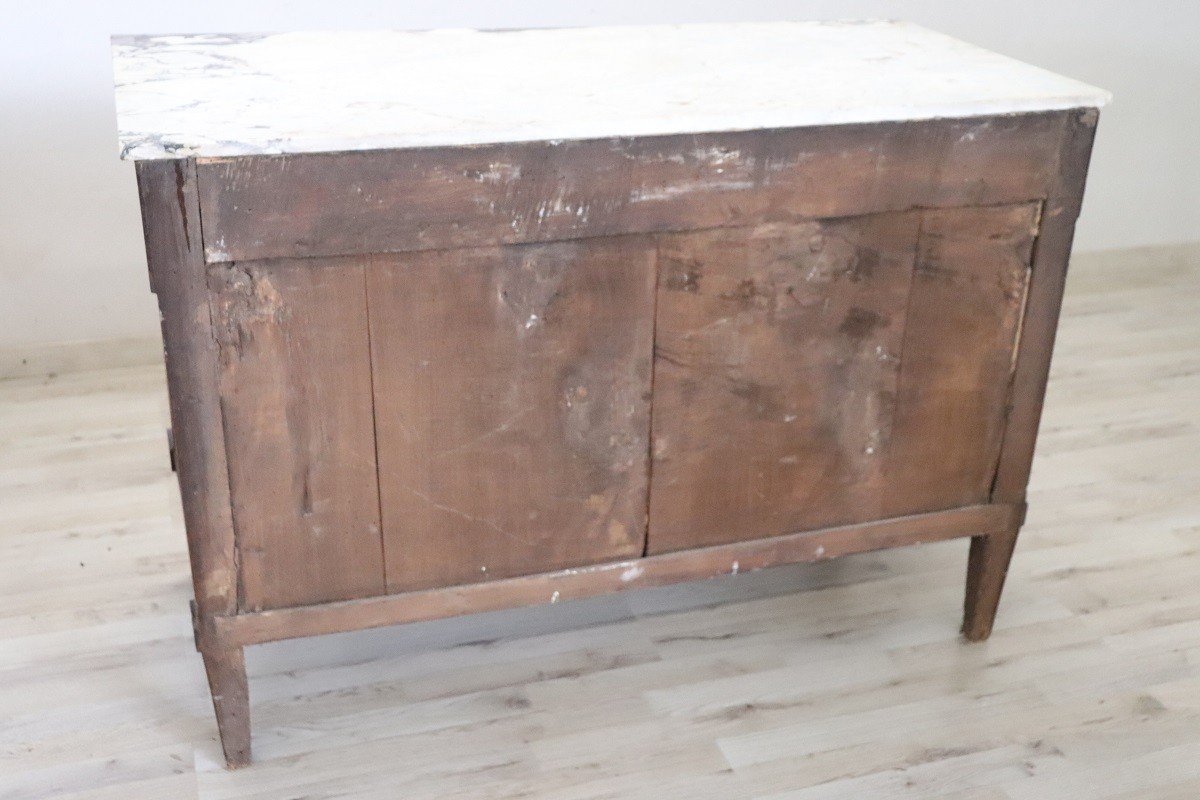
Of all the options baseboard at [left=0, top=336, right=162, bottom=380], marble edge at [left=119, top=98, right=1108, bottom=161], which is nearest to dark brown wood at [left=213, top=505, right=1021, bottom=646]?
marble edge at [left=119, top=98, right=1108, bottom=161]

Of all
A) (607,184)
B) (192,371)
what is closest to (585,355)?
(607,184)

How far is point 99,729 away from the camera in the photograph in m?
1.72

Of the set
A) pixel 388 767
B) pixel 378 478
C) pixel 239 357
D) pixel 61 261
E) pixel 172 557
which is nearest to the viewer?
pixel 239 357

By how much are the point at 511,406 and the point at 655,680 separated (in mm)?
528

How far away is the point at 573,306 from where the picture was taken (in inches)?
59.7

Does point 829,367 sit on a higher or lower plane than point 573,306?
lower

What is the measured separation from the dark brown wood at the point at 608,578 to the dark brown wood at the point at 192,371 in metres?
0.07

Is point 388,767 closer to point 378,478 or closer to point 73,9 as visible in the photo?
point 378,478

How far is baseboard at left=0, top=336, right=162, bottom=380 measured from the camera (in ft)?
8.89

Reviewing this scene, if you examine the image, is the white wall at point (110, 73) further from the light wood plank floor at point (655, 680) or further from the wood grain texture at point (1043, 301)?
the wood grain texture at point (1043, 301)

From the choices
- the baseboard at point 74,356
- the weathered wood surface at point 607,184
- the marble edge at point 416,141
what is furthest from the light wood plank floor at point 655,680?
the marble edge at point 416,141

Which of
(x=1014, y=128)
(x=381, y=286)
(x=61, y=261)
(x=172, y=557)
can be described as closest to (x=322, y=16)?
(x=61, y=261)

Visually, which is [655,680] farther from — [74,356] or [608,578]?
[74,356]

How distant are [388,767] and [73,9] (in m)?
1.64
